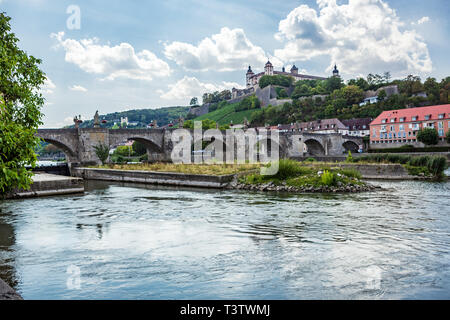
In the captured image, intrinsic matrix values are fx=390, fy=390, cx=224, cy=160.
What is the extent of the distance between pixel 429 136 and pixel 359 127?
2920 cm

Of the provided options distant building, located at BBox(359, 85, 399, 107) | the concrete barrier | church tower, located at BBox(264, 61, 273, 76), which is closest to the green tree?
the concrete barrier

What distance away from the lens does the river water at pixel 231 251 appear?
7.29 metres

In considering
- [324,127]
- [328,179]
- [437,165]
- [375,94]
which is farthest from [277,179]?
[375,94]

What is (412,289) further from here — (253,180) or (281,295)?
(253,180)

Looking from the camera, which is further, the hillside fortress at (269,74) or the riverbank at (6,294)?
the hillside fortress at (269,74)

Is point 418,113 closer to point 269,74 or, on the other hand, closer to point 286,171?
point 286,171

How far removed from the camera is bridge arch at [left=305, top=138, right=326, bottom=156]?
221 ft

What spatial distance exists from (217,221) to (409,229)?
21.3 feet

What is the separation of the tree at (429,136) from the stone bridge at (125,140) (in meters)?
14.2

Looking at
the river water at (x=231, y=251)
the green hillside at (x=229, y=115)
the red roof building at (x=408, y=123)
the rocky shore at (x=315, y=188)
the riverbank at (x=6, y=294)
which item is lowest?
the river water at (x=231, y=251)

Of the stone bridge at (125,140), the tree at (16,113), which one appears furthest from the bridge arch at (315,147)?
the tree at (16,113)

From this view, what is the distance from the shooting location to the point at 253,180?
25828 mm

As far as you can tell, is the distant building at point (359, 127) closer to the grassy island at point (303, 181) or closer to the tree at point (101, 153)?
the tree at point (101, 153)

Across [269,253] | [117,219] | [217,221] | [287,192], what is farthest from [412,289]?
[287,192]
